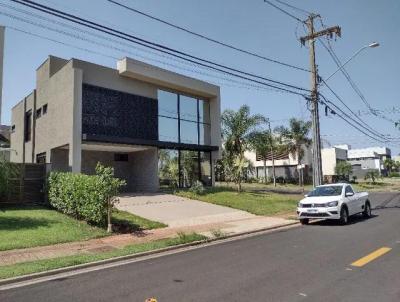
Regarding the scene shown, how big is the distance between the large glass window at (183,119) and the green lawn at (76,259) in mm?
16931

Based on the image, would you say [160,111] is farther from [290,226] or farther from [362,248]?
[362,248]

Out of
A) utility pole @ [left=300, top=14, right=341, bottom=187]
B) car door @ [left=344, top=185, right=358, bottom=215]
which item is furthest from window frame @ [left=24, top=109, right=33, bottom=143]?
car door @ [left=344, top=185, right=358, bottom=215]

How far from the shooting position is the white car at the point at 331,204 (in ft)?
52.7

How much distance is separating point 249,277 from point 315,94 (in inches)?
714

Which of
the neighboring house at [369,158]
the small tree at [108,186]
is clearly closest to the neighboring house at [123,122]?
the small tree at [108,186]

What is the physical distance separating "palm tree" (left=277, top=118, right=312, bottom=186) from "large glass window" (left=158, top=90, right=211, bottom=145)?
27947 mm

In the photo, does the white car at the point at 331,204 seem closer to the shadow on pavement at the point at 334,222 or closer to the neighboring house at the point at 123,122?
the shadow on pavement at the point at 334,222

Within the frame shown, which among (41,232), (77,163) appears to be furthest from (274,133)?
(41,232)

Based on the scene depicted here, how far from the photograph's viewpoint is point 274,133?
2370 inches

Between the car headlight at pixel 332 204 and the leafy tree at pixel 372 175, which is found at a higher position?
the leafy tree at pixel 372 175

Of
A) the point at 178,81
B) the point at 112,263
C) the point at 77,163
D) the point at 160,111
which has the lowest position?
the point at 112,263

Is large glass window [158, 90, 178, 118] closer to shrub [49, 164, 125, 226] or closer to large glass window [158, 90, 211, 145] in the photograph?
large glass window [158, 90, 211, 145]

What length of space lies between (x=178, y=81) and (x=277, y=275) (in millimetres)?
23087

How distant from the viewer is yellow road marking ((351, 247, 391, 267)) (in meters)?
8.75
